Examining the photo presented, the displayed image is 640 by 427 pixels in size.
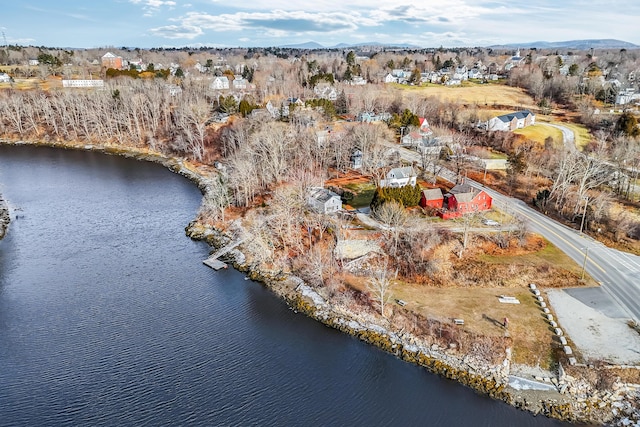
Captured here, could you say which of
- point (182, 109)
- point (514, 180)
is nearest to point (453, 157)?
point (514, 180)

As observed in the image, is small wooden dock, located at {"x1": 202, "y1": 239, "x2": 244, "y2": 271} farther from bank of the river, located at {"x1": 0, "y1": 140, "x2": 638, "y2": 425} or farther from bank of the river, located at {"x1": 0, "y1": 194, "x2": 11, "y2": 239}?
bank of the river, located at {"x1": 0, "y1": 194, "x2": 11, "y2": 239}

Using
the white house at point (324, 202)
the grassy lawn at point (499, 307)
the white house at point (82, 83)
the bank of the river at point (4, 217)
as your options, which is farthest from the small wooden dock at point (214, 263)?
the white house at point (82, 83)

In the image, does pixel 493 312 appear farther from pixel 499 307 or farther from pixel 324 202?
pixel 324 202

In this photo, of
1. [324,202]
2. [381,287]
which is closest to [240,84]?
[324,202]

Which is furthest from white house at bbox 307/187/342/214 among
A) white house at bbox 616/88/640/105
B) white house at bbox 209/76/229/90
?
white house at bbox 616/88/640/105

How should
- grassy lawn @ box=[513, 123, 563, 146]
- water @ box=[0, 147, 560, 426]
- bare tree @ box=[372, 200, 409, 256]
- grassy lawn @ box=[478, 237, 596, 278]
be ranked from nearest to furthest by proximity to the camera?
water @ box=[0, 147, 560, 426] → grassy lawn @ box=[478, 237, 596, 278] → bare tree @ box=[372, 200, 409, 256] → grassy lawn @ box=[513, 123, 563, 146]

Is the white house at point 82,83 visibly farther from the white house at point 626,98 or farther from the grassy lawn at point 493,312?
the white house at point 626,98
